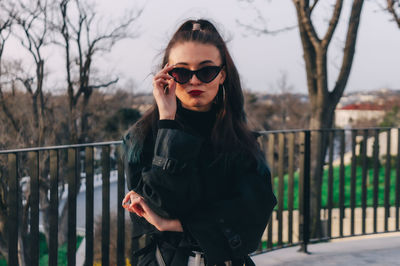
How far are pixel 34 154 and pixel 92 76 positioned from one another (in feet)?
62.8

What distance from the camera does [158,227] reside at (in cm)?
143

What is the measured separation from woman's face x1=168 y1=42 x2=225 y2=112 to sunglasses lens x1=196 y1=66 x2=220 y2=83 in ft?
0.04

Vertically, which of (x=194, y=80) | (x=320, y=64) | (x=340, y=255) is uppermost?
(x=320, y=64)

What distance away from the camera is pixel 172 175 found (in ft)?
4.44

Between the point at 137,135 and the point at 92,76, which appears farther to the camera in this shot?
the point at 92,76

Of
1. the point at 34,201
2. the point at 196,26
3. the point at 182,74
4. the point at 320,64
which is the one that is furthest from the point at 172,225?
the point at 320,64

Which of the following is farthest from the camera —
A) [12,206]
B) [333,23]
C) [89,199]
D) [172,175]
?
[333,23]

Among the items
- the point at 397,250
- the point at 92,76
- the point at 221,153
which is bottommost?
the point at 397,250

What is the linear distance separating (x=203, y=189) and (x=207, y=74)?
36cm

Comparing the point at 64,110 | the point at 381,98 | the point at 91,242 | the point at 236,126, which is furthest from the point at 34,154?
the point at 381,98

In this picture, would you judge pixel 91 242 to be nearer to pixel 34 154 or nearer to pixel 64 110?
pixel 34 154

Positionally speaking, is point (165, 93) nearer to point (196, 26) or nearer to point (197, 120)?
point (197, 120)

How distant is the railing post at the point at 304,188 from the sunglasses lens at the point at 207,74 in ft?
8.87

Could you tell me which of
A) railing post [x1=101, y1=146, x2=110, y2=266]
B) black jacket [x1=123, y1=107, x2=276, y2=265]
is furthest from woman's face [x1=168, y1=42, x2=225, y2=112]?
railing post [x1=101, y1=146, x2=110, y2=266]
